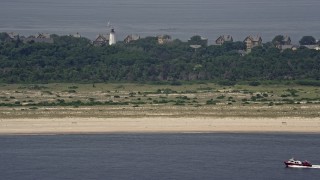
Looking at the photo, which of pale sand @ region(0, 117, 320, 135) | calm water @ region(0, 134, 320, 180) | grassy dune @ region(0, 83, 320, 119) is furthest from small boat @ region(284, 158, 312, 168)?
grassy dune @ region(0, 83, 320, 119)

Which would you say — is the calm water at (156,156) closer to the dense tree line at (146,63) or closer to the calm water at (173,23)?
the dense tree line at (146,63)

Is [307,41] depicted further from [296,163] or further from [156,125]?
[296,163]

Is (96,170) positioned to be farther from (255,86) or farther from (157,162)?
(255,86)

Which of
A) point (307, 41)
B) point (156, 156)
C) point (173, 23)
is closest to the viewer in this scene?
point (156, 156)

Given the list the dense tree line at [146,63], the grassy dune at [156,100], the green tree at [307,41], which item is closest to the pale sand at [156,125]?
the grassy dune at [156,100]

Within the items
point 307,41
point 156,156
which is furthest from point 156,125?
point 307,41

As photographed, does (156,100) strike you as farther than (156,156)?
Yes

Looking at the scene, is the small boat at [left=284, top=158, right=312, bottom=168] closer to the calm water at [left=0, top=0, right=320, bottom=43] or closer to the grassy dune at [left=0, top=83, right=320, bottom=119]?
the grassy dune at [left=0, top=83, right=320, bottom=119]
